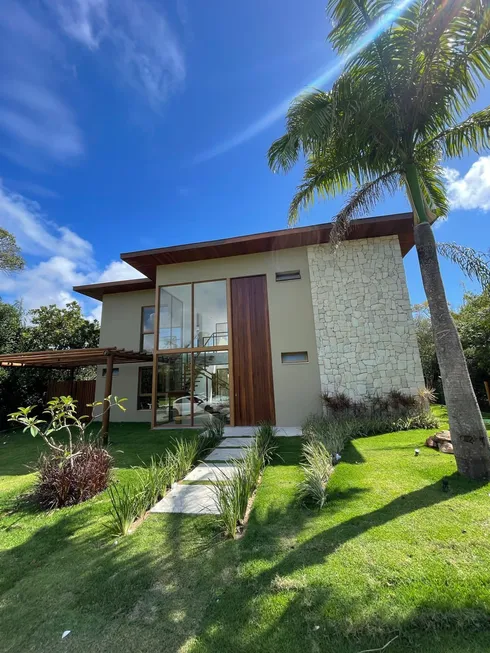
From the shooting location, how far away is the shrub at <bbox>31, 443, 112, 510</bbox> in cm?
430

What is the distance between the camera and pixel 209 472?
548 centimetres

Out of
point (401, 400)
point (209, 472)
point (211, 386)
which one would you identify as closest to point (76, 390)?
point (211, 386)

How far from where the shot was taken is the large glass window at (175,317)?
1090cm

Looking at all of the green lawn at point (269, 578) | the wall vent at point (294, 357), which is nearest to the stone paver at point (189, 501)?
the green lawn at point (269, 578)

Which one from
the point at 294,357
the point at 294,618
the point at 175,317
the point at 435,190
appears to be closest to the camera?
the point at 294,618

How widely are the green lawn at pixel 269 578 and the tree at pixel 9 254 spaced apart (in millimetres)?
14508

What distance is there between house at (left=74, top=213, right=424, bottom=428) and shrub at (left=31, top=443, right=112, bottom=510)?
5558mm

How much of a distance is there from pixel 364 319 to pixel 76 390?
44.2 ft

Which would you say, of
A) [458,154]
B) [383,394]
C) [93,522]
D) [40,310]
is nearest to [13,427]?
[40,310]

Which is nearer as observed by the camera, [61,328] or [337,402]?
[337,402]

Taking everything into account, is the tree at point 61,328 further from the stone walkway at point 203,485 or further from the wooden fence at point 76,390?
the stone walkway at point 203,485

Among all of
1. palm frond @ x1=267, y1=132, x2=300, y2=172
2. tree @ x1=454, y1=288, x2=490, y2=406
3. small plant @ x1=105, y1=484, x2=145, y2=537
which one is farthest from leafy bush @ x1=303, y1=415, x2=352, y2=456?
tree @ x1=454, y1=288, x2=490, y2=406

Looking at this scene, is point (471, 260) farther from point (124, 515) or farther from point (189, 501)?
point (124, 515)

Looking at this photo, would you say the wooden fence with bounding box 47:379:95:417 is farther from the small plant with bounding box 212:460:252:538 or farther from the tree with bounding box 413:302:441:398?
the tree with bounding box 413:302:441:398
